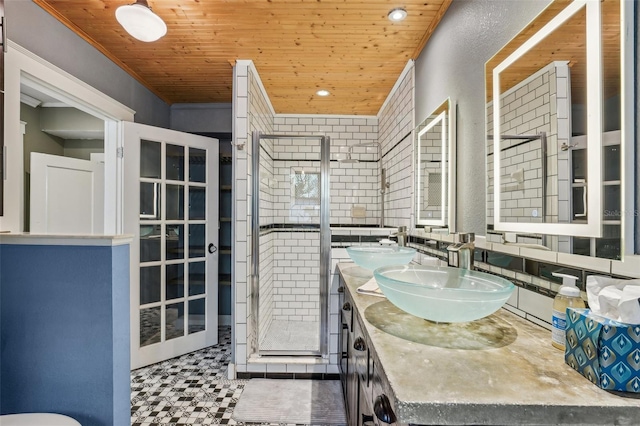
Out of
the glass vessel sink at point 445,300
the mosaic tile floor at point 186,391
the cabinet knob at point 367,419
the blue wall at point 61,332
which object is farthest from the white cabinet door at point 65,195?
the glass vessel sink at point 445,300

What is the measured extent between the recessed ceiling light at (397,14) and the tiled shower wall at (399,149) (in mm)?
616

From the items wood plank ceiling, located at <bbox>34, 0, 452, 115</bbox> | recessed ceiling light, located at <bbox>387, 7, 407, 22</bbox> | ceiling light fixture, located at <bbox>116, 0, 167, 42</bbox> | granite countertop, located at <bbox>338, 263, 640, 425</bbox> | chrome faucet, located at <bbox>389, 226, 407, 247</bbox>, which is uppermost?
wood plank ceiling, located at <bbox>34, 0, 452, 115</bbox>

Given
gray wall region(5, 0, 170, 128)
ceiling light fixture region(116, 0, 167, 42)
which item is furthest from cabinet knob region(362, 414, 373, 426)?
gray wall region(5, 0, 170, 128)

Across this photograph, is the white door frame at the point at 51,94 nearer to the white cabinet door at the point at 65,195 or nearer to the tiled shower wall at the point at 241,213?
the white cabinet door at the point at 65,195

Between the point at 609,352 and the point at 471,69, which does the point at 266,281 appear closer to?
the point at 471,69

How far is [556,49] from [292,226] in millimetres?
2977

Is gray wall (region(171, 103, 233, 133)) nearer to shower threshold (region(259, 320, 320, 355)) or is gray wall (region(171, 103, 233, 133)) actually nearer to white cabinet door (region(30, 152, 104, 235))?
white cabinet door (region(30, 152, 104, 235))

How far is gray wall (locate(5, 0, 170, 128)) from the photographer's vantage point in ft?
5.59

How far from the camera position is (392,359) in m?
0.74

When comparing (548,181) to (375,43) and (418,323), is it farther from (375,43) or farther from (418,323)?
(375,43)

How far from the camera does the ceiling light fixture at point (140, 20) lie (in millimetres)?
1552

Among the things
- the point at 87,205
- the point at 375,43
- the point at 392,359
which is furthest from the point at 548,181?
the point at 87,205

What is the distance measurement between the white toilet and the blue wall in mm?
180

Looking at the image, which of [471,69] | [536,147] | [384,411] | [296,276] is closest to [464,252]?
[536,147]
